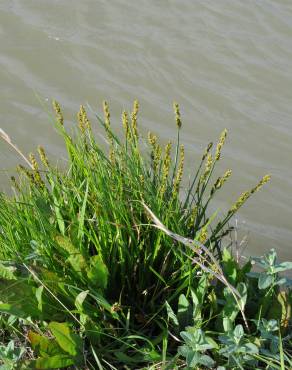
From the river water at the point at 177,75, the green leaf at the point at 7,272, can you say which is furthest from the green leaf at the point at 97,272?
the river water at the point at 177,75

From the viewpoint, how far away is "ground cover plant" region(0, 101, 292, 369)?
2.11m

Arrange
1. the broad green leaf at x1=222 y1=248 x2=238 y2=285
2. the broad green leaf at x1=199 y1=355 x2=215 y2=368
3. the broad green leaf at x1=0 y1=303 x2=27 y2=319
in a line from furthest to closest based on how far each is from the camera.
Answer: the broad green leaf at x1=222 y1=248 x2=238 y2=285 → the broad green leaf at x1=0 y1=303 x2=27 y2=319 → the broad green leaf at x1=199 y1=355 x2=215 y2=368

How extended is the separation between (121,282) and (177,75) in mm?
3054

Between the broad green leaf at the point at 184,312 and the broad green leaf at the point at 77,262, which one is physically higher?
the broad green leaf at the point at 77,262

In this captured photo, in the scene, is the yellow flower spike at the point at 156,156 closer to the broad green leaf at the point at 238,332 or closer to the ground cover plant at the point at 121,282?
the ground cover plant at the point at 121,282

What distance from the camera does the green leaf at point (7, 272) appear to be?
2240mm

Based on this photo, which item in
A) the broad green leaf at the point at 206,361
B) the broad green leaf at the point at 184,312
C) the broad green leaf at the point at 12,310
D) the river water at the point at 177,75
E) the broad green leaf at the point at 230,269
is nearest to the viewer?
the broad green leaf at the point at 206,361

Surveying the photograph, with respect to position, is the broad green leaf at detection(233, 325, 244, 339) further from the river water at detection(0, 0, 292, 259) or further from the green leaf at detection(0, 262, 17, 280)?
the river water at detection(0, 0, 292, 259)

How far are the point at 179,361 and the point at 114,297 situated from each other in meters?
0.34

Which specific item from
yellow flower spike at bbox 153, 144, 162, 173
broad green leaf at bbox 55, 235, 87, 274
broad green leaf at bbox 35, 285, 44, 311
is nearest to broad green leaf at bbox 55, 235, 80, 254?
broad green leaf at bbox 55, 235, 87, 274

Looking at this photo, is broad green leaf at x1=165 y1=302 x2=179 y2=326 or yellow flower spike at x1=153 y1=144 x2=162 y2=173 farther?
yellow flower spike at x1=153 y1=144 x2=162 y2=173

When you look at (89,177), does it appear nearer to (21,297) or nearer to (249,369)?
(21,297)

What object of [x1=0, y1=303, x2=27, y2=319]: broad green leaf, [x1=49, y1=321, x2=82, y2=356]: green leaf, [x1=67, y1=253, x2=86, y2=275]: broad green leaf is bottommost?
[x1=49, y1=321, x2=82, y2=356]: green leaf

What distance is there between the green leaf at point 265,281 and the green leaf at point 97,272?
0.50m
